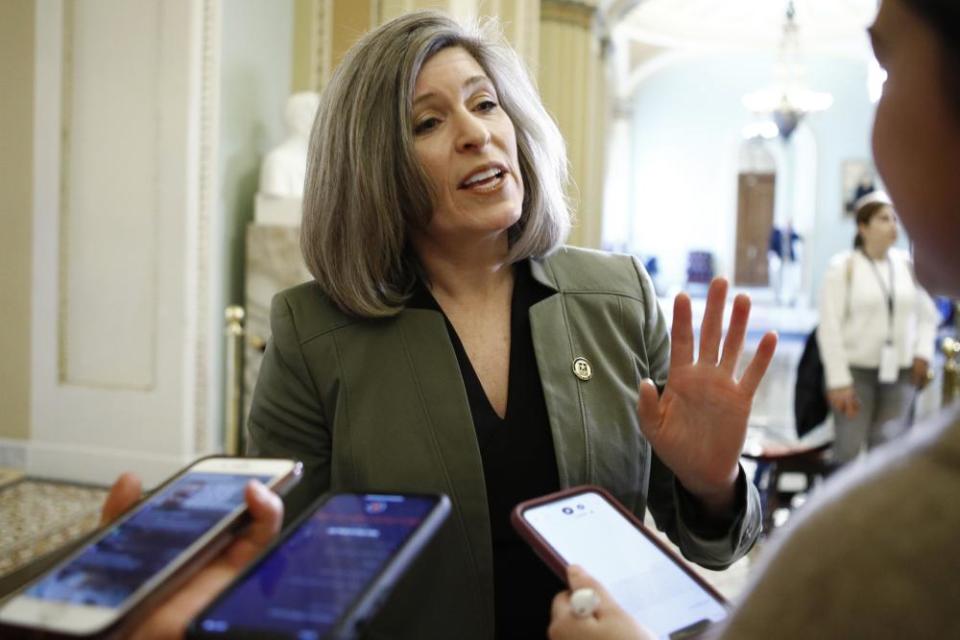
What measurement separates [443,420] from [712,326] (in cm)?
42

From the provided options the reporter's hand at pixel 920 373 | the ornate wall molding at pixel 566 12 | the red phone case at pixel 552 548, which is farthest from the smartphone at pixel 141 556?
the ornate wall molding at pixel 566 12

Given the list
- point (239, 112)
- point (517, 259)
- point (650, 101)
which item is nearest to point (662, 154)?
point (650, 101)

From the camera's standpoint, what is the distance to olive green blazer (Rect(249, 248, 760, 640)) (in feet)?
3.90

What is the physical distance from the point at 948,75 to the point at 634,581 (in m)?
0.62

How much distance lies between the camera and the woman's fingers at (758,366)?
1111 millimetres

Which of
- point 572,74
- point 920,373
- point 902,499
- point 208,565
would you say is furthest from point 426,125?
point 572,74

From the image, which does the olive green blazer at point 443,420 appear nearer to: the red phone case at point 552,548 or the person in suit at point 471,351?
the person in suit at point 471,351

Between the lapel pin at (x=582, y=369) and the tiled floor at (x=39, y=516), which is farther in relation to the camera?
the tiled floor at (x=39, y=516)

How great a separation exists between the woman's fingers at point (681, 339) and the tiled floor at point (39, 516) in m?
3.26

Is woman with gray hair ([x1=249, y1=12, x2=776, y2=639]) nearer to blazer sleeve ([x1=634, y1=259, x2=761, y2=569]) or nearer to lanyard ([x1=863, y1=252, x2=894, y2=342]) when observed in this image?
blazer sleeve ([x1=634, y1=259, x2=761, y2=569])

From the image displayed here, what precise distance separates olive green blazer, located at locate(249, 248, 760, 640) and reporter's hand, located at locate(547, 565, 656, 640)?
386 mm

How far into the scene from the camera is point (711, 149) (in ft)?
55.5

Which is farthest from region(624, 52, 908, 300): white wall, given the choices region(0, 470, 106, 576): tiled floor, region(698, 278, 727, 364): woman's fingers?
region(698, 278, 727, 364): woman's fingers

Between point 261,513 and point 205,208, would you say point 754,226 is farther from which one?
point 261,513
